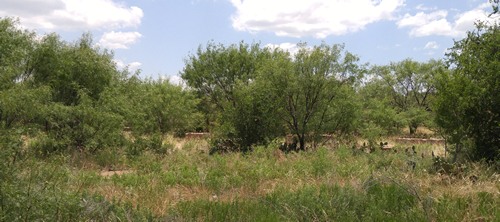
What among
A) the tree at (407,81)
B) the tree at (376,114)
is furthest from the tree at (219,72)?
the tree at (407,81)

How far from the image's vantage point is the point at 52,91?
18.6 metres

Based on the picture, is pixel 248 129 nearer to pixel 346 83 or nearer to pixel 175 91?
pixel 346 83

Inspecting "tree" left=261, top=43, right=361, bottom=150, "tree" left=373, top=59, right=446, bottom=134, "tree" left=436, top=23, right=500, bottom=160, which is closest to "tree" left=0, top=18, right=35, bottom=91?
"tree" left=261, top=43, right=361, bottom=150

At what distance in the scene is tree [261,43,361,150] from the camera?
65.6 ft

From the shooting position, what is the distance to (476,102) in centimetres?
1225

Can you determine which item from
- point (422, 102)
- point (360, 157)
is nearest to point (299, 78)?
point (360, 157)

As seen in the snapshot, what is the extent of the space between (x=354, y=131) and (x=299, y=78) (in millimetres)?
4234

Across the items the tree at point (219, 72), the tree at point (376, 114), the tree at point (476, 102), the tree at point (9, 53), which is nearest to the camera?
the tree at point (476, 102)

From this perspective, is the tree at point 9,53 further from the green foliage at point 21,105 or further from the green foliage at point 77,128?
the green foliage at point 77,128

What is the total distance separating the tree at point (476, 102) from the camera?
12102 mm

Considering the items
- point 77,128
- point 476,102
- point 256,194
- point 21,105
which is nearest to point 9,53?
point 21,105

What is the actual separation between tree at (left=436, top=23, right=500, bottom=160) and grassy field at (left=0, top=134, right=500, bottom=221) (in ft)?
3.99

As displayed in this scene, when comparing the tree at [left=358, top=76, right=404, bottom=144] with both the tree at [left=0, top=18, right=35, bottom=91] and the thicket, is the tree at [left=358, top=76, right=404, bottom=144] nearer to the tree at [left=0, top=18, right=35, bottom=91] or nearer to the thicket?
the thicket

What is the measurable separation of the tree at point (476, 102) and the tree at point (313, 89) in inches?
295
